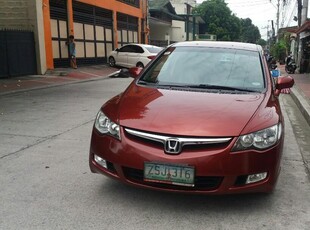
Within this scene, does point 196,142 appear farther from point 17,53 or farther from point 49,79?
point 17,53

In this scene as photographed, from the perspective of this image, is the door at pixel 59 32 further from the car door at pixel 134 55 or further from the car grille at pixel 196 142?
the car grille at pixel 196 142

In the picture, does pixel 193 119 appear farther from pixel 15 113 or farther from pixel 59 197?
pixel 15 113

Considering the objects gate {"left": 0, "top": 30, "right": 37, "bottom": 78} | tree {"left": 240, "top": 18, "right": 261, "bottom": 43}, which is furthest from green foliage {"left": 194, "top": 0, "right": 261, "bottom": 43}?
gate {"left": 0, "top": 30, "right": 37, "bottom": 78}

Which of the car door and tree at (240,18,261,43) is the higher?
tree at (240,18,261,43)

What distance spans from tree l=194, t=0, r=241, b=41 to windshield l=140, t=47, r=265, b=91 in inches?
2651

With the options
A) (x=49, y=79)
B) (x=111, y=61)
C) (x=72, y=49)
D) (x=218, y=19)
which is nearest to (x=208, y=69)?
(x=49, y=79)

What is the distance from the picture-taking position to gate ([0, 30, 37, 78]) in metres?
15.0

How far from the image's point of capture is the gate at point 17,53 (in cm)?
1499

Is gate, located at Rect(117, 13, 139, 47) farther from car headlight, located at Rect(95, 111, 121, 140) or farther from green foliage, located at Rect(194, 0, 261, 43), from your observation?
green foliage, located at Rect(194, 0, 261, 43)

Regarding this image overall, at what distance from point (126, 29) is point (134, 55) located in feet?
27.4

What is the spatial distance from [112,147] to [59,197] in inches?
32.6

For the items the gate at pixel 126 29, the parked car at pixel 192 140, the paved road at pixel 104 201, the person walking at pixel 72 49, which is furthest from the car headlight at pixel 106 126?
the gate at pixel 126 29

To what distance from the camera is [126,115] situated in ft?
12.0

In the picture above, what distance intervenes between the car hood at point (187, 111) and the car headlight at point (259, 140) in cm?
9
